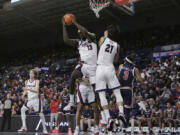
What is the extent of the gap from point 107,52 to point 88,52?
457mm

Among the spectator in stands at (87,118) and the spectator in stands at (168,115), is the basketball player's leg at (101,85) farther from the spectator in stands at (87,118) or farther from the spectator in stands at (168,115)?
the spectator in stands at (87,118)

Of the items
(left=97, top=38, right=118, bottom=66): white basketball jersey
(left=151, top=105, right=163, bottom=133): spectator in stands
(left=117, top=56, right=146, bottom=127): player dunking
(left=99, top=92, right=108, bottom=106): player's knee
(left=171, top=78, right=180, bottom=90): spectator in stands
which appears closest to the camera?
(left=99, top=92, right=108, bottom=106): player's knee

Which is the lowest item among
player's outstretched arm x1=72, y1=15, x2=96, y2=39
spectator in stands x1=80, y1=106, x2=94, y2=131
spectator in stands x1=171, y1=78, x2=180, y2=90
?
spectator in stands x1=80, y1=106, x2=94, y2=131

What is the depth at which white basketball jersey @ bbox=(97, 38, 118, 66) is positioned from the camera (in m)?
5.63

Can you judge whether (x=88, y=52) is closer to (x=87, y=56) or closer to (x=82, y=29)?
(x=87, y=56)

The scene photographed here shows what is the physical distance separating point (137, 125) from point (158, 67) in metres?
5.41

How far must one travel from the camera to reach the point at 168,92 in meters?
12.7

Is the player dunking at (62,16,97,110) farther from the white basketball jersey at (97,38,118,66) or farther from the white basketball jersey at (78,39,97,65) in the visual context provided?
the white basketball jersey at (97,38,118,66)

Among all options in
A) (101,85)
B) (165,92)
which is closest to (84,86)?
(101,85)

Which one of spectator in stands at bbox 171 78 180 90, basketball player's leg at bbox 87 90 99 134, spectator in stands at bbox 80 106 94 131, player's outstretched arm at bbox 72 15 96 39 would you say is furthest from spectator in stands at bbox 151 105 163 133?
player's outstretched arm at bbox 72 15 96 39

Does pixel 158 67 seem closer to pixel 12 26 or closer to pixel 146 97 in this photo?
pixel 146 97

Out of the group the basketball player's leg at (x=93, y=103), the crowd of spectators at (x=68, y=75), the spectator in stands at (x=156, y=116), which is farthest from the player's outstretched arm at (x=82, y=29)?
the spectator in stands at (x=156, y=116)

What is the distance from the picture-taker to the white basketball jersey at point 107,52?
5.63 meters

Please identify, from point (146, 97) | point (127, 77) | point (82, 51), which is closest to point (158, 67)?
point (146, 97)
